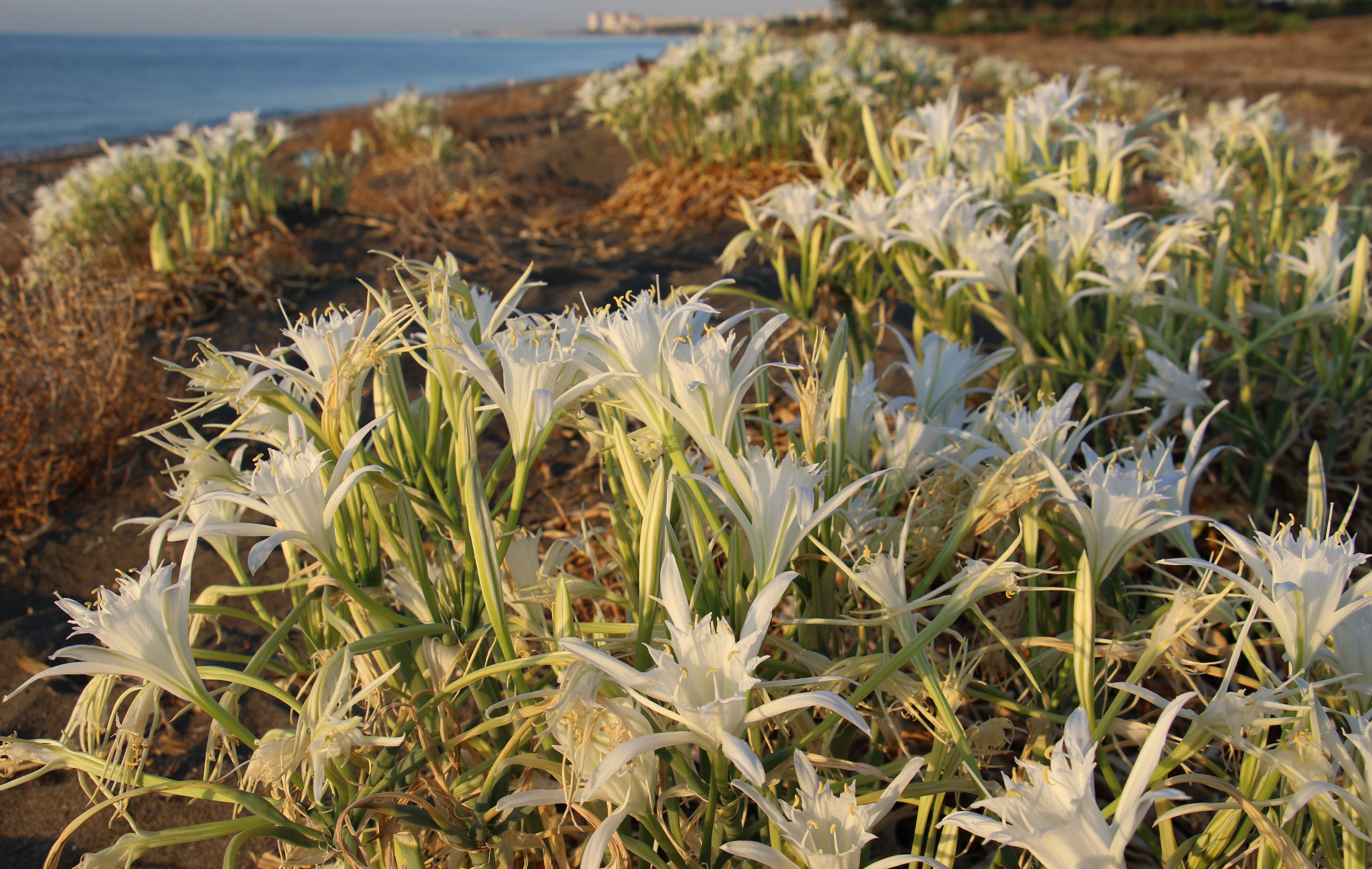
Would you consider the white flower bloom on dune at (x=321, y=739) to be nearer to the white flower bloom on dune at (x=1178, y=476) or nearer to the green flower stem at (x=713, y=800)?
the green flower stem at (x=713, y=800)

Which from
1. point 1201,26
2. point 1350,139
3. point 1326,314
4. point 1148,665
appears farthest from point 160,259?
point 1201,26

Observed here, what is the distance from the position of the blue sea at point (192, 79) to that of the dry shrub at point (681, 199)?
1382 millimetres

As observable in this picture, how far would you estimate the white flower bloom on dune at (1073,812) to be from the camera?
617 mm

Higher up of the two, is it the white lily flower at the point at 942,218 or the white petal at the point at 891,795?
the white lily flower at the point at 942,218

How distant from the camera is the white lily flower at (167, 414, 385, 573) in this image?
77 cm

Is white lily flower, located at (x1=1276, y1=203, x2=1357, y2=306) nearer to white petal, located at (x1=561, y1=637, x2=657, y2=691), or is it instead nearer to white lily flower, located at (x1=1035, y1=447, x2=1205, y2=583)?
white lily flower, located at (x1=1035, y1=447, x2=1205, y2=583)

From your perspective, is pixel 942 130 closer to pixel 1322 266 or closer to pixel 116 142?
pixel 1322 266

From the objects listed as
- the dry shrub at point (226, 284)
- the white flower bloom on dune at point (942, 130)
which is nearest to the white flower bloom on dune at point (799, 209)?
the white flower bloom on dune at point (942, 130)

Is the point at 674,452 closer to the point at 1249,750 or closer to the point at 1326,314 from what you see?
the point at 1249,750

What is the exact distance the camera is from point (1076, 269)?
1.63 meters

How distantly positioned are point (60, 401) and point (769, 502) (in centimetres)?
244

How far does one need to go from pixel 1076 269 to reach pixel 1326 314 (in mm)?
491

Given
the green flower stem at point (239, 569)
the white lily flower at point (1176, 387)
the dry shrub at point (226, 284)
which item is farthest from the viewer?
the dry shrub at point (226, 284)

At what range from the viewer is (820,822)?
0.70 meters
